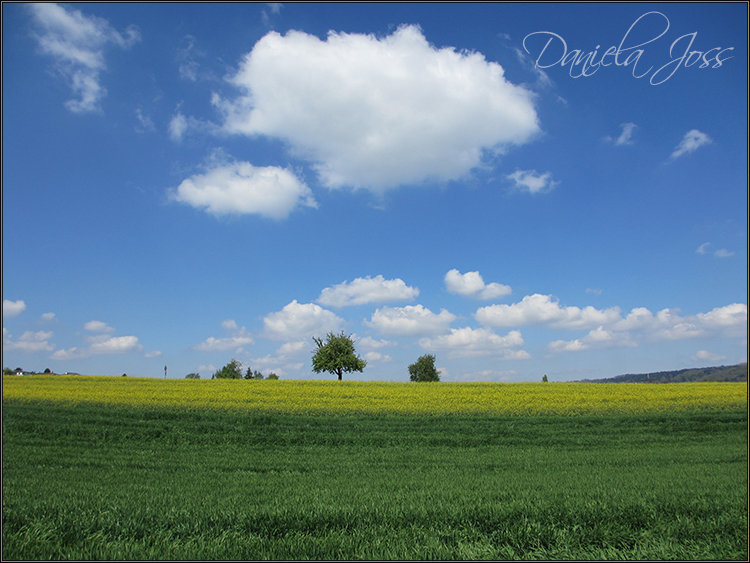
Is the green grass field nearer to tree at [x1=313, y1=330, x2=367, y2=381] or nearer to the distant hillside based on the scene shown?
the distant hillside

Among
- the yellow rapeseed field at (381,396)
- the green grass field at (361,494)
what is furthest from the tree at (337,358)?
the green grass field at (361,494)

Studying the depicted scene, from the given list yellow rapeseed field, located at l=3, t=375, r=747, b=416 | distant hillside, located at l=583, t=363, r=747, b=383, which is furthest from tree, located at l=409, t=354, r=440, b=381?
yellow rapeseed field, located at l=3, t=375, r=747, b=416

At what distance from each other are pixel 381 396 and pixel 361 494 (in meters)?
20.4

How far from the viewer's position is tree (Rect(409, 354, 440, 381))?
3477 inches

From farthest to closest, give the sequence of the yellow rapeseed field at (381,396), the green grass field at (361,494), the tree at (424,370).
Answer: the tree at (424,370) < the yellow rapeseed field at (381,396) < the green grass field at (361,494)

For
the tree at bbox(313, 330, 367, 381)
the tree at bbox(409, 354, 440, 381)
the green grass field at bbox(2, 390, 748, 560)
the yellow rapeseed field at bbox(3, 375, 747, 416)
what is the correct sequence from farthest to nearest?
the tree at bbox(409, 354, 440, 381) < the tree at bbox(313, 330, 367, 381) < the yellow rapeseed field at bbox(3, 375, 747, 416) < the green grass field at bbox(2, 390, 748, 560)

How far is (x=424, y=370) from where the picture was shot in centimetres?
8912

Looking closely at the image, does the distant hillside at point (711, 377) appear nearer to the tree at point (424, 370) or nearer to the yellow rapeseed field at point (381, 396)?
the yellow rapeseed field at point (381, 396)

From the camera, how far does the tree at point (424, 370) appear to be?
88312 millimetres

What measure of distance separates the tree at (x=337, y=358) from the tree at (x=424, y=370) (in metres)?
39.7

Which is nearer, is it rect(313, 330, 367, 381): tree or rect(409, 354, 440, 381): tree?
rect(313, 330, 367, 381): tree

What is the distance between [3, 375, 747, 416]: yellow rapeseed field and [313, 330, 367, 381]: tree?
17734mm

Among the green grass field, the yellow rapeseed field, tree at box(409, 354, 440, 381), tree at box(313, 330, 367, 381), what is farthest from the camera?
tree at box(409, 354, 440, 381)

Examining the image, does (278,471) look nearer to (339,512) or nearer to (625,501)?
(339,512)
